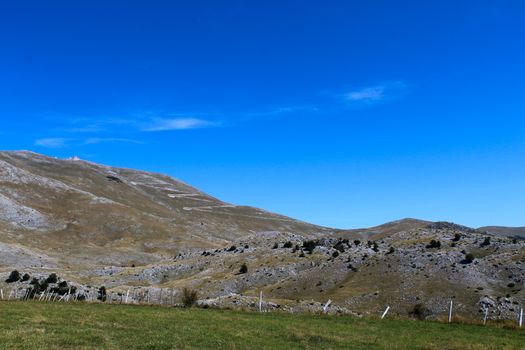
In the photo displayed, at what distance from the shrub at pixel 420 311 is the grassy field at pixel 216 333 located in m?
24.6

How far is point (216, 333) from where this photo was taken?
26.9 metres

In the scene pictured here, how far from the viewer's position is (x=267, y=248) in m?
116

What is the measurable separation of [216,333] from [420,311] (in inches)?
1727

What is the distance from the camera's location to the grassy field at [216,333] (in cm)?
2144

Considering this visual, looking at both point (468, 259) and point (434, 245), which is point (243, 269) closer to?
point (434, 245)

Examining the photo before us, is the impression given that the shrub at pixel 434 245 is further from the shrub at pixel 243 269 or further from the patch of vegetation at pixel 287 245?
the shrub at pixel 243 269

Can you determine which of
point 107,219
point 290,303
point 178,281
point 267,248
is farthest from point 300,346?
point 107,219

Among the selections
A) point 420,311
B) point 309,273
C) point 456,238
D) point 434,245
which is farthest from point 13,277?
point 456,238

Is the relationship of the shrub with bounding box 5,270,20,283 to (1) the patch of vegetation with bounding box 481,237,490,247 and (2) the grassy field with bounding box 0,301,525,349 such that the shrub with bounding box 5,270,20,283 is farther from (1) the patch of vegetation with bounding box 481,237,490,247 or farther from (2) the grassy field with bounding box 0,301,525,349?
(1) the patch of vegetation with bounding box 481,237,490,247

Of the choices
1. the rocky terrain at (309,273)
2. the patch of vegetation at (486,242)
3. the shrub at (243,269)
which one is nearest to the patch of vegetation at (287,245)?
the rocky terrain at (309,273)

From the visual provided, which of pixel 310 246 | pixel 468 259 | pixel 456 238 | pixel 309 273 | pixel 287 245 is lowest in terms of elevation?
pixel 309 273

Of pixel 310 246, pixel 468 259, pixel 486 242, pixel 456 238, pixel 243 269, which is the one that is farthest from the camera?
pixel 310 246

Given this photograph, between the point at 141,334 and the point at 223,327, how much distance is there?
692 centimetres

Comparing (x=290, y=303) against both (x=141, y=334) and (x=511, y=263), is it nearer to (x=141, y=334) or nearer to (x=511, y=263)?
(x=141, y=334)
